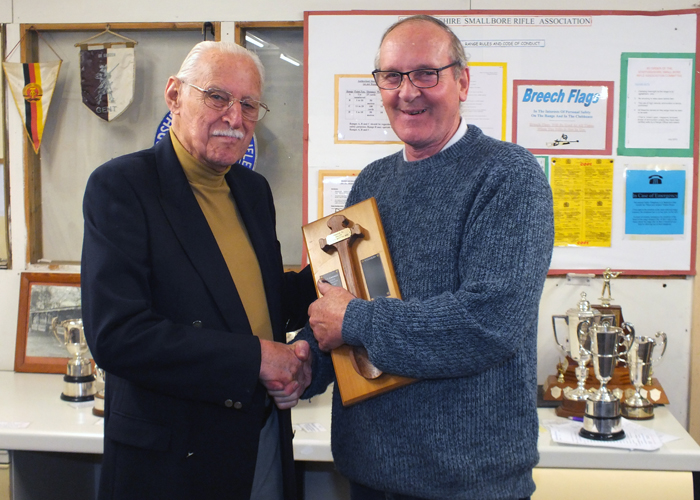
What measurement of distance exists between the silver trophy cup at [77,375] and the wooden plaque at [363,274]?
1.20 meters

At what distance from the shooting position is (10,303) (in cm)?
248

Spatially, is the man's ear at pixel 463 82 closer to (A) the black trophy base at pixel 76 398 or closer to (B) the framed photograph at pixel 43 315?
(A) the black trophy base at pixel 76 398

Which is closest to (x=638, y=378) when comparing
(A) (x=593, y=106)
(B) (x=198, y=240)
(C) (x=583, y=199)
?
(C) (x=583, y=199)

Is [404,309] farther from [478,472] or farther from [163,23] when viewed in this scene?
[163,23]

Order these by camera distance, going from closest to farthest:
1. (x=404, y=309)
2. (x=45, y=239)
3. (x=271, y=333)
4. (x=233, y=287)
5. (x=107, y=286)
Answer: (x=404, y=309)
(x=107, y=286)
(x=233, y=287)
(x=271, y=333)
(x=45, y=239)

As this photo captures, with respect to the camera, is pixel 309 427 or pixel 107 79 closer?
pixel 309 427

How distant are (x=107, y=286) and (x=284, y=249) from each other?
4.36ft

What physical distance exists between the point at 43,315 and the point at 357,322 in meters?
1.82

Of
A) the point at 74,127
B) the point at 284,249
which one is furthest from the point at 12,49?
A: the point at 284,249

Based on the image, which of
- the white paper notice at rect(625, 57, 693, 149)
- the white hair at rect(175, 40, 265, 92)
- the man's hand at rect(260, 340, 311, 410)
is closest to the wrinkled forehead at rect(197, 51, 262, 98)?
the white hair at rect(175, 40, 265, 92)

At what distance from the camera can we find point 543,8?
2258 millimetres

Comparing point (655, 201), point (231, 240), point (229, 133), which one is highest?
point (229, 133)

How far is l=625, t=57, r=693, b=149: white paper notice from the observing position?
222 centimetres

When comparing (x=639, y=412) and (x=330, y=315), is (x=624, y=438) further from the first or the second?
(x=330, y=315)
